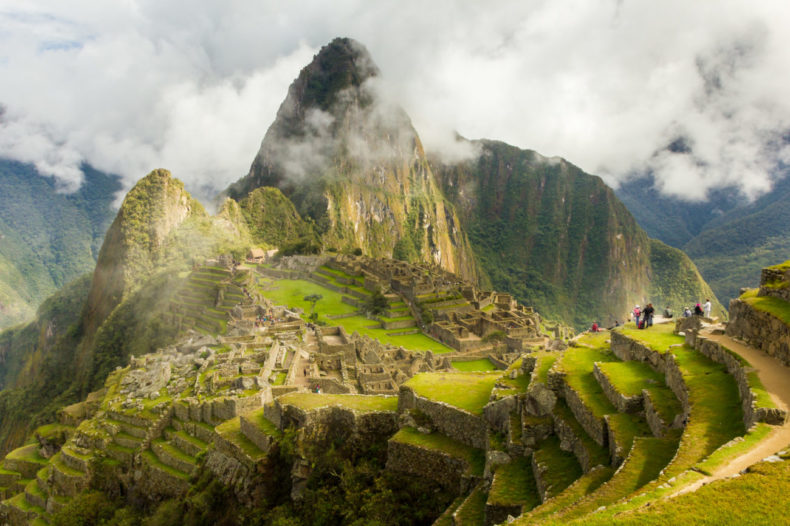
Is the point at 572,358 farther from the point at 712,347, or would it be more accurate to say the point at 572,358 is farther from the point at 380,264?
the point at 380,264

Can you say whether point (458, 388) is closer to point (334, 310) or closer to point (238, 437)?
point (238, 437)

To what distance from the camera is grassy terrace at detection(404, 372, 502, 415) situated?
1331cm

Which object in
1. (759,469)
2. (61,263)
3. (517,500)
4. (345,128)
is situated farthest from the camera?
(345,128)

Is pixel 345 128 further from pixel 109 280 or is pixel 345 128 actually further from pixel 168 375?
pixel 168 375

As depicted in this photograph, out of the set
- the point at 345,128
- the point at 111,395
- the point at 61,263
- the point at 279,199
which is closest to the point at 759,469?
the point at 111,395

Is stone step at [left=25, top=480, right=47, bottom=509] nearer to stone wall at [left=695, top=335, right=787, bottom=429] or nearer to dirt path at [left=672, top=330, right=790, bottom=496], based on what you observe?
stone wall at [left=695, top=335, right=787, bottom=429]

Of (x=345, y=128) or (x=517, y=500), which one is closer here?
(x=517, y=500)

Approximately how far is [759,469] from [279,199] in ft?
482

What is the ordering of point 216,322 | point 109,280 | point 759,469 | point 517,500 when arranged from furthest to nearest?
point 109,280, point 216,322, point 517,500, point 759,469

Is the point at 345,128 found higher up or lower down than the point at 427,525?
higher up

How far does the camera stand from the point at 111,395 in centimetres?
2606

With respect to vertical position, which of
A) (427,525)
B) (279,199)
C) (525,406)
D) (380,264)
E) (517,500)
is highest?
(279,199)

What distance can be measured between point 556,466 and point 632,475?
2.30 meters

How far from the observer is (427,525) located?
11.3m
